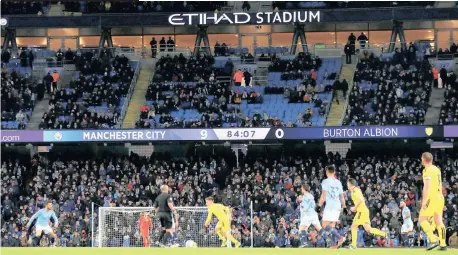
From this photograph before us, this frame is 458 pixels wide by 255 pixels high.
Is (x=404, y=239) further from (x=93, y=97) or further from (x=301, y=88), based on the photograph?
(x=93, y=97)

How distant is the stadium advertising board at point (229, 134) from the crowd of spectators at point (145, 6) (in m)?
8.55

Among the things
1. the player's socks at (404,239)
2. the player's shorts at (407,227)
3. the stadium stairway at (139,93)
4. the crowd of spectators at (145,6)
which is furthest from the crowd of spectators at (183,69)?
the player's shorts at (407,227)

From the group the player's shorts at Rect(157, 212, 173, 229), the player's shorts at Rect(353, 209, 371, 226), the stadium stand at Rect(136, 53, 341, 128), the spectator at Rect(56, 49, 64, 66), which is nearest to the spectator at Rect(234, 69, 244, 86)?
the stadium stand at Rect(136, 53, 341, 128)

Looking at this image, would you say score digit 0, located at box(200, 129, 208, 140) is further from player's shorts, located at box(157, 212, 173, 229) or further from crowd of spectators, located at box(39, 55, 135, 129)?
player's shorts, located at box(157, 212, 173, 229)

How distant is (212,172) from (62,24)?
12.8 meters

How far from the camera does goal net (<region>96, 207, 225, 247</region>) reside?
36281 millimetres

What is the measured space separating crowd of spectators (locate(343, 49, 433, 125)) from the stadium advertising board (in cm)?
61

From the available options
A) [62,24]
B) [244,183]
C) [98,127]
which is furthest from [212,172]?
[62,24]

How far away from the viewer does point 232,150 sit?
156ft

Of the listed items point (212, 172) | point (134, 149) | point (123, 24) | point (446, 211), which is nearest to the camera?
point (446, 211)

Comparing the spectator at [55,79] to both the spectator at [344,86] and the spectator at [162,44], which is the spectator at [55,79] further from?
the spectator at [344,86]

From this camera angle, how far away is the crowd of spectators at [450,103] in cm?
4431

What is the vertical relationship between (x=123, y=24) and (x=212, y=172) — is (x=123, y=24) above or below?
above

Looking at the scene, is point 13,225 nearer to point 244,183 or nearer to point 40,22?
point 244,183
